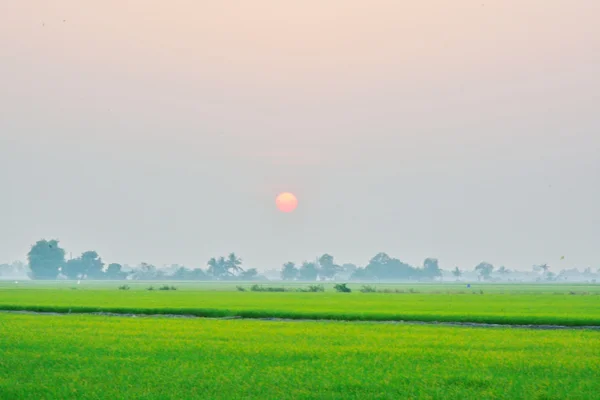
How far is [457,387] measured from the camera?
14.0 m

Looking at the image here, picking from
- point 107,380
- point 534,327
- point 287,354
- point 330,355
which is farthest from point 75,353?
point 534,327

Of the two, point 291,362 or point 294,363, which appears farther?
point 291,362

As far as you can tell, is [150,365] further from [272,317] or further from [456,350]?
[272,317]

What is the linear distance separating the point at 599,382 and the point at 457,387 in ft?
10.9

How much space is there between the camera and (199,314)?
3972 centimetres

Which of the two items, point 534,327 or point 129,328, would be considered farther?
point 534,327

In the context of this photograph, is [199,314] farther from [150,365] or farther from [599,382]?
[599,382]

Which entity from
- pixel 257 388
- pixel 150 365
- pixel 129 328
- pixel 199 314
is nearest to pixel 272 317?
pixel 199 314

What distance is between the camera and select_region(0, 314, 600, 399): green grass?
537 inches

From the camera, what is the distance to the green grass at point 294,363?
13.6 metres

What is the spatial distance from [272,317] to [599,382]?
2456 cm

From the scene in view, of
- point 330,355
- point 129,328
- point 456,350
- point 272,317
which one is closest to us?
point 330,355

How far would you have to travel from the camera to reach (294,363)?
17.6 m

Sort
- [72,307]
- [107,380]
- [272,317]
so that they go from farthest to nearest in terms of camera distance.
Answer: [72,307] → [272,317] → [107,380]
